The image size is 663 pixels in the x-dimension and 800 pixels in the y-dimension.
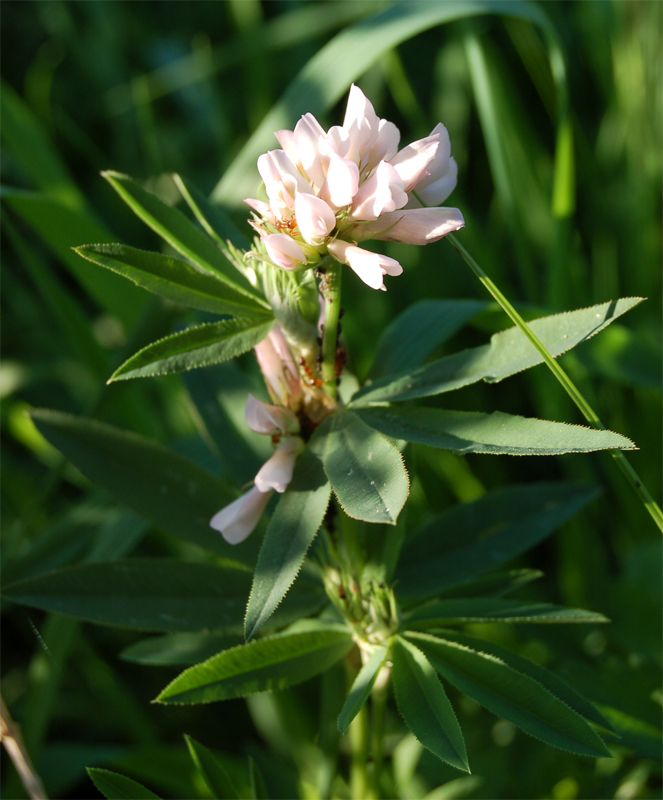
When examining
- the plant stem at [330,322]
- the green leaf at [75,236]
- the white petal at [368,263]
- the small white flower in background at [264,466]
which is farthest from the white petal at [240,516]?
the green leaf at [75,236]

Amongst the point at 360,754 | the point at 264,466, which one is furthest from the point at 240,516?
the point at 360,754

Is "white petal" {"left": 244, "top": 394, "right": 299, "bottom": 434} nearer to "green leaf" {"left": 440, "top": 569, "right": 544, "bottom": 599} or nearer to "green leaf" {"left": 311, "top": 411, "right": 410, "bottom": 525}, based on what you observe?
"green leaf" {"left": 311, "top": 411, "right": 410, "bottom": 525}

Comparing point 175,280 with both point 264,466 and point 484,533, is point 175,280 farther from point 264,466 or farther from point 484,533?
point 484,533

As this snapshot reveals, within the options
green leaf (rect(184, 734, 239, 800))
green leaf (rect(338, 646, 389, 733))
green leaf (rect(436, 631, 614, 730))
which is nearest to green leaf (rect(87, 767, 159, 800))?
green leaf (rect(184, 734, 239, 800))

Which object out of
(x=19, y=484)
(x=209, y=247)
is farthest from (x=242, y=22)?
(x=209, y=247)

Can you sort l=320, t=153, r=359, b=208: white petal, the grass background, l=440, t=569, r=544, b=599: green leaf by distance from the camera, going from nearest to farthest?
l=320, t=153, r=359, b=208: white petal, l=440, t=569, r=544, b=599: green leaf, the grass background

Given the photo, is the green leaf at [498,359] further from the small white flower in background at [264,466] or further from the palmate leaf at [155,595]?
the palmate leaf at [155,595]

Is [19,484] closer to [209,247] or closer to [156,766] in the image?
[156,766]

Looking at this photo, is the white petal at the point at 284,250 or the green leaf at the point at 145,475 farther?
the green leaf at the point at 145,475
